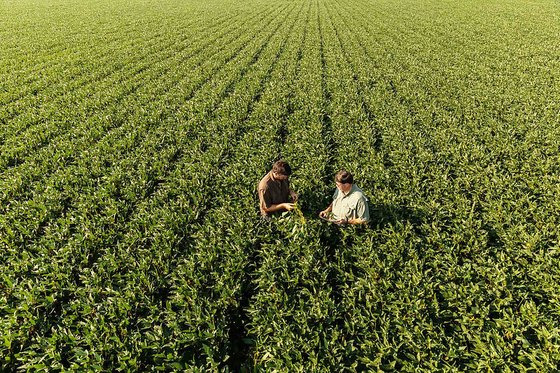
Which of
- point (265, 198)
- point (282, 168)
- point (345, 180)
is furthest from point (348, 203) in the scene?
point (265, 198)

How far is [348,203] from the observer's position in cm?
675

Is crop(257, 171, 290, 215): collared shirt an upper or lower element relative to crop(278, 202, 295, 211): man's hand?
upper

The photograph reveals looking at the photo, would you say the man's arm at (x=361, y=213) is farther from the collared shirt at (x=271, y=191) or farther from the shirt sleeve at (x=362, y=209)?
the collared shirt at (x=271, y=191)

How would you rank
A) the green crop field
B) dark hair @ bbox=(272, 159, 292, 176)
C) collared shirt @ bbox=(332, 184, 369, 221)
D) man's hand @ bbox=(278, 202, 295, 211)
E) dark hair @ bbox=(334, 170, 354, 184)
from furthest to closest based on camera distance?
1. man's hand @ bbox=(278, 202, 295, 211)
2. collared shirt @ bbox=(332, 184, 369, 221)
3. dark hair @ bbox=(272, 159, 292, 176)
4. dark hair @ bbox=(334, 170, 354, 184)
5. the green crop field

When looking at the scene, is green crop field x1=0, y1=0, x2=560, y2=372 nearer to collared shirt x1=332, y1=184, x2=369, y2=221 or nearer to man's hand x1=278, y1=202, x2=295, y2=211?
man's hand x1=278, y1=202, x2=295, y2=211

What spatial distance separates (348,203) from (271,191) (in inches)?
66.9

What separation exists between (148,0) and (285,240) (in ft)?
237

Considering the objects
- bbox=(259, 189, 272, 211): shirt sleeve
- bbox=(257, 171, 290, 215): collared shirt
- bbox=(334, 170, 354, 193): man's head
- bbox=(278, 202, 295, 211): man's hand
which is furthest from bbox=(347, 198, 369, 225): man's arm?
bbox=(259, 189, 272, 211): shirt sleeve

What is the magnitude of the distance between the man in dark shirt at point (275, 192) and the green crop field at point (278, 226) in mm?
356

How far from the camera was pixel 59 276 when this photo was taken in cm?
612

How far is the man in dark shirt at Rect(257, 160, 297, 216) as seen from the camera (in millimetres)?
6562

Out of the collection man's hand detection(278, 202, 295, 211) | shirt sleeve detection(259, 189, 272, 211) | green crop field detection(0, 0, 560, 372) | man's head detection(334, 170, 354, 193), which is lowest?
green crop field detection(0, 0, 560, 372)

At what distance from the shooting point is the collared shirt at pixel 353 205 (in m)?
6.56

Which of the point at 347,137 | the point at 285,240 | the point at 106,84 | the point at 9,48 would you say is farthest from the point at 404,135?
the point at 9,48
